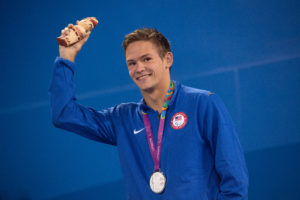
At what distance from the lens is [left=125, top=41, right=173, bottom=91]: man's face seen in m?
1.56

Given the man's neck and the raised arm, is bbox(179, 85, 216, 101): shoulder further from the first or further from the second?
the raised arm

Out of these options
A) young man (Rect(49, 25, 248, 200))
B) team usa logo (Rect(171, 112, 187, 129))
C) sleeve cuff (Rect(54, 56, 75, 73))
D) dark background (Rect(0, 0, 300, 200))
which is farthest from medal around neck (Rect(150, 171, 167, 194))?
dark background (Rect(0, 0, 300, 200))

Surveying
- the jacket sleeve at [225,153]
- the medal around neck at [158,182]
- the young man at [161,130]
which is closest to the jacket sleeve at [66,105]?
the young man at [161,130]

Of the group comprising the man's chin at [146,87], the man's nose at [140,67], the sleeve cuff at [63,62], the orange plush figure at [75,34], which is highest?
the orange plush figure at [75,34]

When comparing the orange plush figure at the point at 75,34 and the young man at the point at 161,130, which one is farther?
the orange plush figure at the point at 75,34

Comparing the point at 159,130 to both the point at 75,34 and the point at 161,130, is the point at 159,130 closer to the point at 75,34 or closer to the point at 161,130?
the point at 161,130

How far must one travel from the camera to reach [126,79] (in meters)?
3.23

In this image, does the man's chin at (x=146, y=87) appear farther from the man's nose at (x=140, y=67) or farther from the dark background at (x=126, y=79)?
the dark background at (x=126, y=79)

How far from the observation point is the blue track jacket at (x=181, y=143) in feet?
4.57

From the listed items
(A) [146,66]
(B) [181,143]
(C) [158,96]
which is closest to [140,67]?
(A) [146,66]

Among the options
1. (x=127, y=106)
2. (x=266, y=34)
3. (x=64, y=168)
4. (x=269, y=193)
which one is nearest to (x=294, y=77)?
(x=266, y=34)

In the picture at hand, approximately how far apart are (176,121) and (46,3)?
96.7 inches

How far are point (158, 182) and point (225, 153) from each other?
31 cm

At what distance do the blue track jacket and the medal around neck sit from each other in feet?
0.06
